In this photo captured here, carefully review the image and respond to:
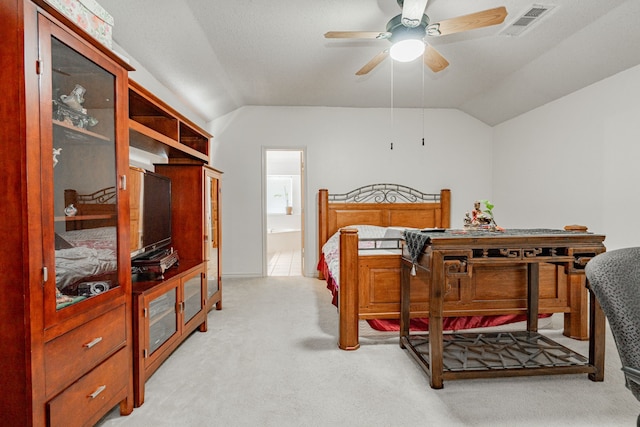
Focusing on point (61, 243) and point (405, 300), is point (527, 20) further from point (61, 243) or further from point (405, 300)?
point (61, 243)

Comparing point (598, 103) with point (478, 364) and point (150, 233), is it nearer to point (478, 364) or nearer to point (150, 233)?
point (478, 364)

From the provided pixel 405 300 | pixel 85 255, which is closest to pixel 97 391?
pixel 85 255

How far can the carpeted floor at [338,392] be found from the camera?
5.59 ft

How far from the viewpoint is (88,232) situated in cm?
153

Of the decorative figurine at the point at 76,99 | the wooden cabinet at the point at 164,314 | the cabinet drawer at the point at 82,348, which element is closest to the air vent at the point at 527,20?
the decorative figurine at the point at 76,99

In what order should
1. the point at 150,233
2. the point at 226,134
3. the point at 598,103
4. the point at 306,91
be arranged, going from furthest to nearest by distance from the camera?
the point at 226,134, the point at 306,91, the point at 598,103, the point at 150,233

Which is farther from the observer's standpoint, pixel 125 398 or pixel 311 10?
pixel 311 10

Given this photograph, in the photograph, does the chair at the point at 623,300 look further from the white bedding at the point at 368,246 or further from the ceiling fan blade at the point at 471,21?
the white bedding at the point at 368,246

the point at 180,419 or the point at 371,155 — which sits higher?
the point at 371,155

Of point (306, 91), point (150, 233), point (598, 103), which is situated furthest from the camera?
point (306, 91)

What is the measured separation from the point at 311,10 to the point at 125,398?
2883mm

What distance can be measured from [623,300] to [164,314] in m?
2.38

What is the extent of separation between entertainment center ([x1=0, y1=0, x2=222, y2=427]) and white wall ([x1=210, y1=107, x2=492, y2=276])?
2.67 metres

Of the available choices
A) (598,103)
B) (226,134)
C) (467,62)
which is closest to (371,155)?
(467,62)
